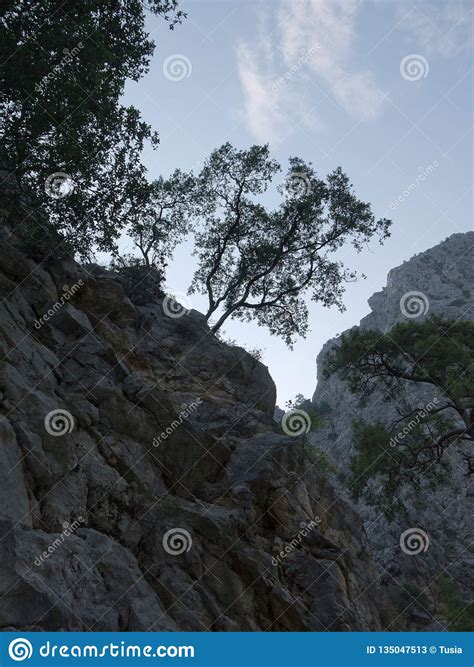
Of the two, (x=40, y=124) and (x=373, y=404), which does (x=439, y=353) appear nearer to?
(x=40, y=124)

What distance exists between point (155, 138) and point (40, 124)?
4.37 meters

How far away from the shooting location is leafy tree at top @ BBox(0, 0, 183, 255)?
16141mm

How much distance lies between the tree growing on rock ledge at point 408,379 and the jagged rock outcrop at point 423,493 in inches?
68.7

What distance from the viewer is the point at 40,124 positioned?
1617 centimetres

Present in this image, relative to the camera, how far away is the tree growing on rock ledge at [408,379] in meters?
25.3
